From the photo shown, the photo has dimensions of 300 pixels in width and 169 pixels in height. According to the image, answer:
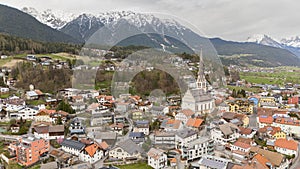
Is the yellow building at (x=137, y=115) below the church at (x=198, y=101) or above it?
below

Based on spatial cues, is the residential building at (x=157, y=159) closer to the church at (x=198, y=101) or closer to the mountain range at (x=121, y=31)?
the mountain range at (x=121, y=31)

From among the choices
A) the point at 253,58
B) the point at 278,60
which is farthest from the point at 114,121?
the point at 278,60

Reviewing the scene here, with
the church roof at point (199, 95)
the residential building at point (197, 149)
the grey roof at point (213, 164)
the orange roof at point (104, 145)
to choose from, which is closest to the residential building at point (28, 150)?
the orange roof at point (104, 145)

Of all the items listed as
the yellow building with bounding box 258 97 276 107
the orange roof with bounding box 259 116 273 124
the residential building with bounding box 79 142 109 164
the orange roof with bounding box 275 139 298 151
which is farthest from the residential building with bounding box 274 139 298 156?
the yellow building with bounding box 258 97 276 107

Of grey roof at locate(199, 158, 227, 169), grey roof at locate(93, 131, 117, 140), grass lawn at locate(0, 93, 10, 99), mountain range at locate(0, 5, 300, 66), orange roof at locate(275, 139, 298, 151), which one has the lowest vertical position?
grey roof at locate(199, 158, 227, 169)

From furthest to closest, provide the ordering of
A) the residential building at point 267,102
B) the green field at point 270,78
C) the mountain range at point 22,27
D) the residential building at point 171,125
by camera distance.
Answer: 1. the mountain range at point 22,27
2. the green field at point 270,78
3. the residential building at point 267,102
4. the residential building at point 171,125

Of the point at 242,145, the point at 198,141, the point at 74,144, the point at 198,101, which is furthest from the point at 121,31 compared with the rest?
the point at 242,145

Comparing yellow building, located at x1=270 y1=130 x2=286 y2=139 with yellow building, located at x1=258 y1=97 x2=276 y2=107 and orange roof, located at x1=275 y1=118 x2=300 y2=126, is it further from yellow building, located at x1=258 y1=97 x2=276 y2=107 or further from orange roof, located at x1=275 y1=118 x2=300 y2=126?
yellow building, located at x1=258 y1=97 x2=276 y2=107

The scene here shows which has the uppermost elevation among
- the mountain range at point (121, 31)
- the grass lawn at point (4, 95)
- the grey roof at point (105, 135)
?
the mountain range at point (121, 31)
